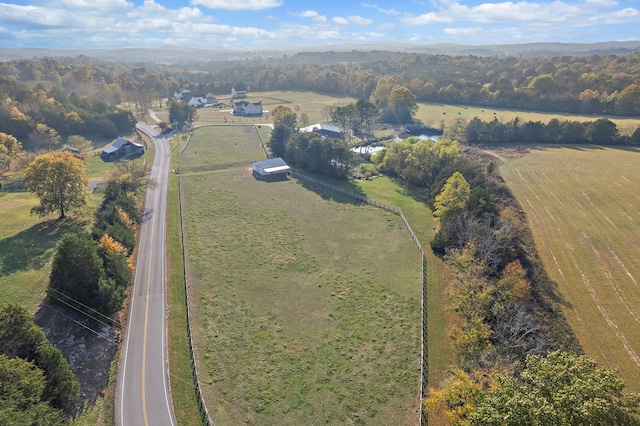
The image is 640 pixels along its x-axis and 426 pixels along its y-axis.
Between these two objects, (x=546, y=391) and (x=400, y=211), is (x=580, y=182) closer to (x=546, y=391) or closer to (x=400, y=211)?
(x=400, y=211)

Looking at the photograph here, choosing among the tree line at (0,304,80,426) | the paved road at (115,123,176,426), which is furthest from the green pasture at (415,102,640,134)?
the tree line at (0,304,80,426)

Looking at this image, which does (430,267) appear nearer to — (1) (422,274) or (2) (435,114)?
(1) (422,274)

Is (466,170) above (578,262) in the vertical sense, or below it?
above

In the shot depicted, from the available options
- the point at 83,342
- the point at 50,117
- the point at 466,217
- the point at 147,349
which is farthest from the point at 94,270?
the point at 50,117

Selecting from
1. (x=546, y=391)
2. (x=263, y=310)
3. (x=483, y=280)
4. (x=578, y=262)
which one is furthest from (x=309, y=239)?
(x=546, y=391)

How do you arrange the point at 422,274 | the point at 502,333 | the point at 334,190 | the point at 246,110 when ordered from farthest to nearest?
the point at 246,110 → the point at 334,190 → the point at 422,274 → the point at 502,333
